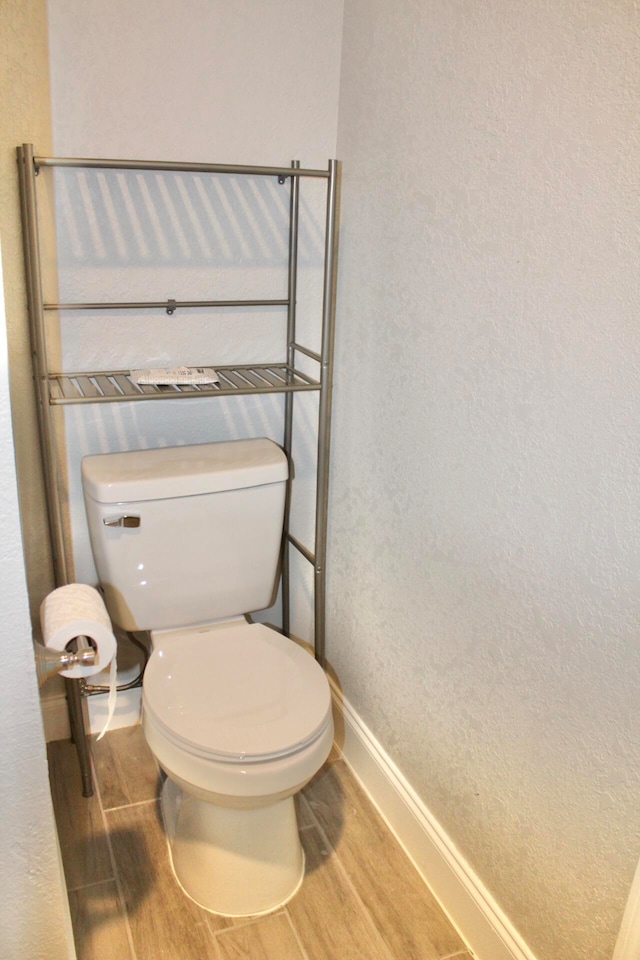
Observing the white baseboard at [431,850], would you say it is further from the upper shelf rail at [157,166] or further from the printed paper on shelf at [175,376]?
the upper shelf rail at [157,166]

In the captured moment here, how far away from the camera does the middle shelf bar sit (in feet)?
5.57

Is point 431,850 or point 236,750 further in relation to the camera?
point 431,850

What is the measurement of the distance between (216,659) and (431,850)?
585mm

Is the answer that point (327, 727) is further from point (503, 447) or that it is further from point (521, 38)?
point (521, 38)

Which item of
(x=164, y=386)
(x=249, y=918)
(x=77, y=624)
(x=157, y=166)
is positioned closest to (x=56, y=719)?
(x=249, y=918)

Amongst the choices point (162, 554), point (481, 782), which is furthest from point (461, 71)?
point (481, 782)

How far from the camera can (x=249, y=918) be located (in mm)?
1587

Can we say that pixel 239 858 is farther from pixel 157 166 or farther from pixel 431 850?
pixel 157 166

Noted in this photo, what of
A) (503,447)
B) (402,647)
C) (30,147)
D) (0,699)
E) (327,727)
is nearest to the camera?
(0,699)

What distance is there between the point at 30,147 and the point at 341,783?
1530 millimetres

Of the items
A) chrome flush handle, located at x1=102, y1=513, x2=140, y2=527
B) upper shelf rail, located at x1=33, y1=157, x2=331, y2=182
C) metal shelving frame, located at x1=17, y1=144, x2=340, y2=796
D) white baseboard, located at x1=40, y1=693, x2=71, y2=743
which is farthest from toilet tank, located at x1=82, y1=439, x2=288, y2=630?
upper shelf rail, located at x1=33, y1=157, x2=331, y2=182

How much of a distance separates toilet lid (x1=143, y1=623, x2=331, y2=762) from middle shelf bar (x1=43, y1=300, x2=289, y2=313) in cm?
73

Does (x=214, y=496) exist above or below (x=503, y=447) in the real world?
below

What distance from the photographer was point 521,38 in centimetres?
119
